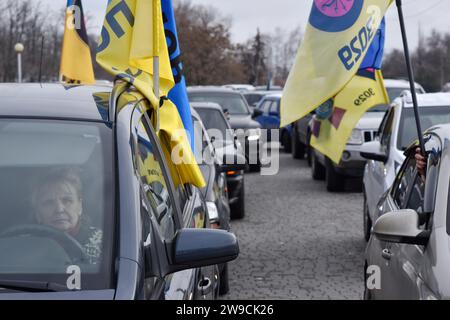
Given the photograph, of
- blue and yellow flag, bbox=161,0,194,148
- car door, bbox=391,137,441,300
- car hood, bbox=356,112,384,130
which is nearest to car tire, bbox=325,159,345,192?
car hood, bbox=356,112,384,130

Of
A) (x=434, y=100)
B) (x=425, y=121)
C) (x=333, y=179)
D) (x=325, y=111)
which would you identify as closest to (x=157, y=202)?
(x=325, y=111)

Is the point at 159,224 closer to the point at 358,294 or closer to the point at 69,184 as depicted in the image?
the point at 69,184

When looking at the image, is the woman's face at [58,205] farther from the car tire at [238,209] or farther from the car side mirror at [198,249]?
the car tire at [238,209]

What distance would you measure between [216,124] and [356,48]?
6.01 meters

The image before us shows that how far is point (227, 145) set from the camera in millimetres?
11938

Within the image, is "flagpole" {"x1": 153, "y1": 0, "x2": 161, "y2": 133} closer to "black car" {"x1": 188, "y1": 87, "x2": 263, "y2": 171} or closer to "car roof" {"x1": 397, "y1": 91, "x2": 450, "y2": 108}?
"car roof" {"x1": 397, "y1": 91, "x2": 450, "y2": 108}

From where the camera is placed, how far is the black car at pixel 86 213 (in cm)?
312

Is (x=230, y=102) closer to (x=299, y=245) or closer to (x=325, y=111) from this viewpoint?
(x=299, y=245)

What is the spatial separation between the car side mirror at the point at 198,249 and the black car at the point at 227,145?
721cm

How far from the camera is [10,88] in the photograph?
4.22 metres

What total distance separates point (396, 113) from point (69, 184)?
22.3 feet

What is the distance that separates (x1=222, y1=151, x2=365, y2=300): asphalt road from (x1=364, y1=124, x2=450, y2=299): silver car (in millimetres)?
2415

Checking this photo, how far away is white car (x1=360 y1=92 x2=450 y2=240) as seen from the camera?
8.84 m
